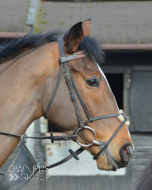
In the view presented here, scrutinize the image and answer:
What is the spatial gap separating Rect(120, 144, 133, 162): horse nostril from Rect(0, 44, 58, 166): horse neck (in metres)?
0.69

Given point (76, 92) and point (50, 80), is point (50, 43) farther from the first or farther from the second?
point (76, 92)

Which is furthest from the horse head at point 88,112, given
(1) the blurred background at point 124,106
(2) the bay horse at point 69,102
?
(1) the blurred background at point 124,106

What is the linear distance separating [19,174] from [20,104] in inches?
21.0

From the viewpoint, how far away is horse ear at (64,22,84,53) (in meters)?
2.01

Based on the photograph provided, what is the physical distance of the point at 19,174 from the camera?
201 centimetres

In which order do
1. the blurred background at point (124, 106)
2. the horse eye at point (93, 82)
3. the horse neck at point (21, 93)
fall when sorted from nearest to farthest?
the horse neck at point (21, 93) → the horse eye at point (93, 82) → the blurred background at point (124, 106)

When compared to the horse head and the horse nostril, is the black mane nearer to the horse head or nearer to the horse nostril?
the horse head

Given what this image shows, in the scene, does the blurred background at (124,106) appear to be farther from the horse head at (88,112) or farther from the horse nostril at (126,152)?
the horse nostril at (126,152)

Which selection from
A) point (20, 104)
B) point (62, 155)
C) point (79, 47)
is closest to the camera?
point (20, 104)

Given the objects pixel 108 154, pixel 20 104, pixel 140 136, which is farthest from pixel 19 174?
pixel 140 136

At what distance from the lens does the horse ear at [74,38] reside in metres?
2.01

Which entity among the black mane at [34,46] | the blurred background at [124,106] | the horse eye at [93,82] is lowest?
the blurred background at [124,106]

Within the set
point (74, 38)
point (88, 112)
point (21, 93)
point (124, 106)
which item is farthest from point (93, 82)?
point (124, 106)

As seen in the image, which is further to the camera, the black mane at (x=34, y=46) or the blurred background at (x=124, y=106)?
the blurred background at (x=124, y=106)
